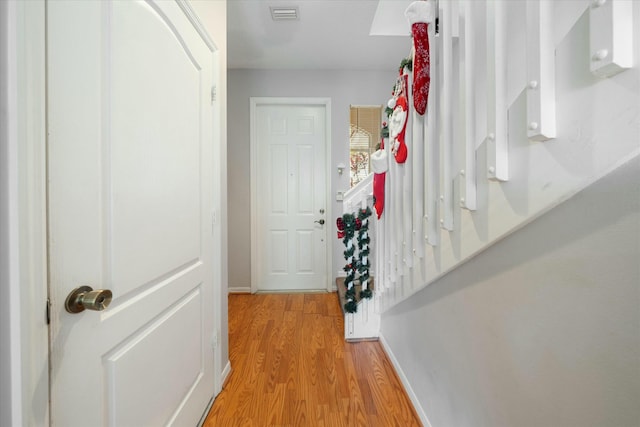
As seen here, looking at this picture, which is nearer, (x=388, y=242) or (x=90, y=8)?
(x=90, y=8)

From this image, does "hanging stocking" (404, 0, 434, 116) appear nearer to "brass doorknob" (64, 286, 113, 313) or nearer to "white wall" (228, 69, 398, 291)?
"brass doorknob" (64, 286, 113, 313)

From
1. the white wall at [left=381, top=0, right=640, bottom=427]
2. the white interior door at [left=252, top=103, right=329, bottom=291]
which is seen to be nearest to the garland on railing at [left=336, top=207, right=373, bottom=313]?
the white wall at [left=381, top=0, right=640, bottom=427]

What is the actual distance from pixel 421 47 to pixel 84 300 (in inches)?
54.6

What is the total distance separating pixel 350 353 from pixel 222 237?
1228 mm

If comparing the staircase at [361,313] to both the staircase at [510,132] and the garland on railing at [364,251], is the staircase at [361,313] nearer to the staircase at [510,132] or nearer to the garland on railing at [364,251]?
the garland on railing at [364,251]

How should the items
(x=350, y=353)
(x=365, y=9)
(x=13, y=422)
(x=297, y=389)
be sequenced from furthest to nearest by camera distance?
1. (x=365, y=9)
2. (x=350, y=353)
3. (x=297, y=389)
4. (x=13, y=422)

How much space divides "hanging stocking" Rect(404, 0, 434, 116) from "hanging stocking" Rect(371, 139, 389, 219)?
57 cm

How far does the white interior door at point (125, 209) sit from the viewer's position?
25.9 inches

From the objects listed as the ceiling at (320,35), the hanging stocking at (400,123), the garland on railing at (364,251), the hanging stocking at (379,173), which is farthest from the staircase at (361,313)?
the ceiling at (320,35)

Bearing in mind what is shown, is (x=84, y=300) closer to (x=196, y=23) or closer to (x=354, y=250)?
(x=196, y=23)

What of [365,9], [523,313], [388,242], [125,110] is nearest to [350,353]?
[388,242]

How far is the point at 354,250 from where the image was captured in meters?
2.21

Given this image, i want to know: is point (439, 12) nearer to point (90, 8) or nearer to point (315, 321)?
point (90, 8)

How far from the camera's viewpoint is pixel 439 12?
1094 mm
